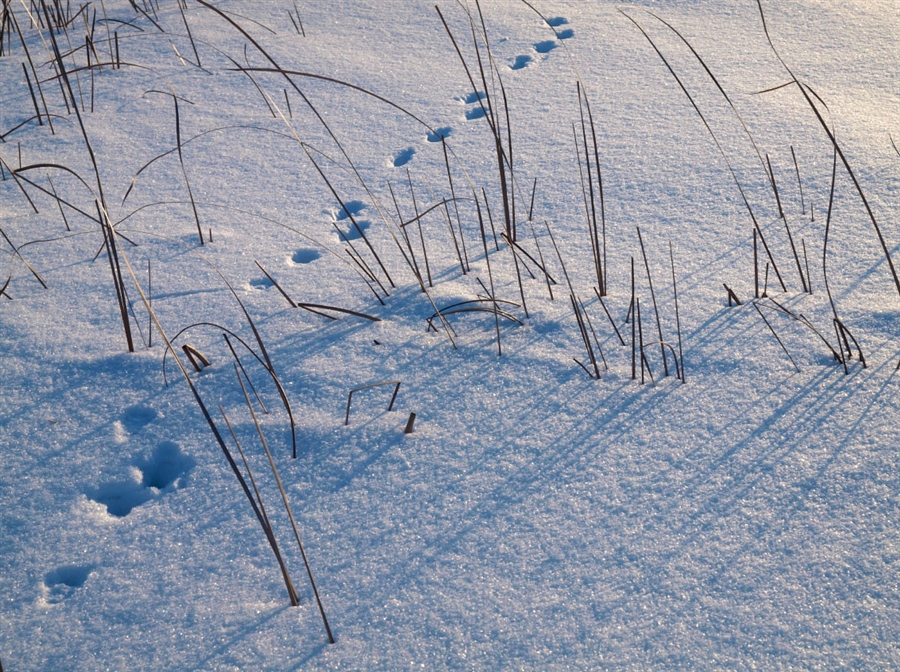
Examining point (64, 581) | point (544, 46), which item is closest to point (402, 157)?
point (544, 46)

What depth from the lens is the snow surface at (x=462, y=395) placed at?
3.22 ft

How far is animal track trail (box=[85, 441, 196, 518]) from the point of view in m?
1.18

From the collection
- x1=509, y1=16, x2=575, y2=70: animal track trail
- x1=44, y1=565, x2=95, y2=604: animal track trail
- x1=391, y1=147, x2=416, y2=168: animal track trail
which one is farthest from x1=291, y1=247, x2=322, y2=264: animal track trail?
x1=509, y1=16, x2=575, y2=70: animal track trail

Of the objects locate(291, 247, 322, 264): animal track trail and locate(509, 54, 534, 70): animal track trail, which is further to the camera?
locate(509, 54, 534, 70): animal track trail

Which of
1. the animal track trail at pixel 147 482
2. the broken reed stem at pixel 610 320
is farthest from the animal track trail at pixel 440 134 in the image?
the animal track trail at pixel 147 482

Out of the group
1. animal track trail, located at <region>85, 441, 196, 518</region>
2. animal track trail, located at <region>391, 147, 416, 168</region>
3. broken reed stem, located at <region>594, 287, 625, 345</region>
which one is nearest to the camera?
animal track trail, located at <region>85, 441, 196, 518</region>

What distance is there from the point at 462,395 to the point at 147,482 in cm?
55

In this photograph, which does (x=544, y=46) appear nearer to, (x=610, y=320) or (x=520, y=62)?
(x=520, y=62)

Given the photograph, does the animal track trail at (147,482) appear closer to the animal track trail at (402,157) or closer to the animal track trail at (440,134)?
the animal track trail at (402,157)

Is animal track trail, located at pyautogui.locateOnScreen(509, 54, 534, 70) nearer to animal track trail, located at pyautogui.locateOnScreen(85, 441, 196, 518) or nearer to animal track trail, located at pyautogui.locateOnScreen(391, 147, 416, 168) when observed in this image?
animal track trail, located at pyautogui.locateOnScreen(391, 147, 416, 168)

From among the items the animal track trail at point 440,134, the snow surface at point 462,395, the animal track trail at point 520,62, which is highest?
the animal track trail at point 520,62

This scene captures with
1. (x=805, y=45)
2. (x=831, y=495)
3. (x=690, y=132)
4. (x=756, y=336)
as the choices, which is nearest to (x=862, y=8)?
(x=805, y=45)

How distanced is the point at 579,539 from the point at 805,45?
6.46 feet

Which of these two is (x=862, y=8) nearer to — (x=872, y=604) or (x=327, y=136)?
(x=327, y=136)
